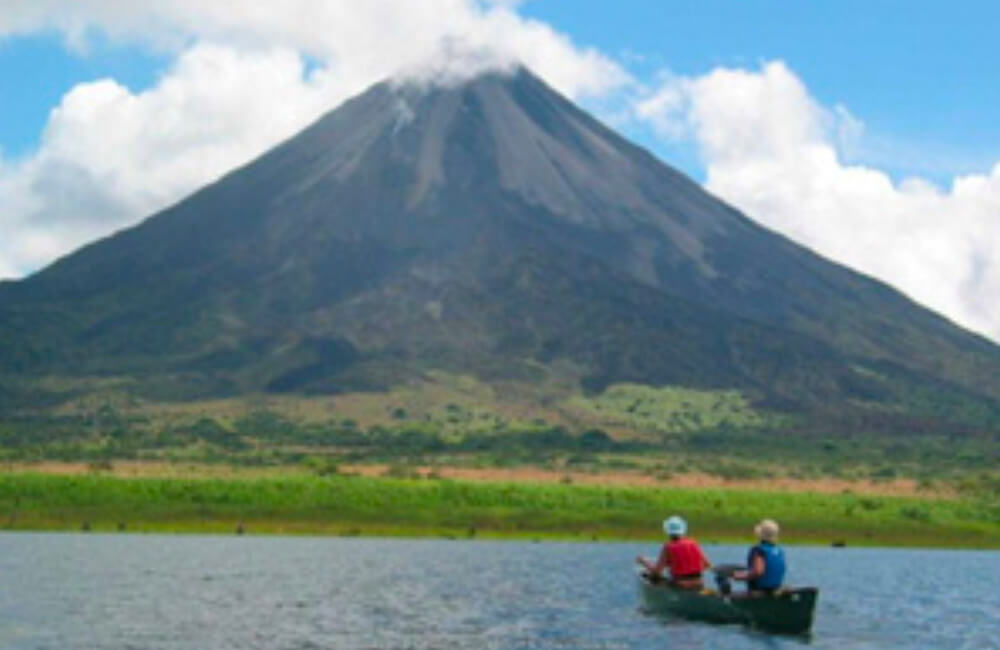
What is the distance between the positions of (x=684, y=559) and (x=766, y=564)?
13.8 feet

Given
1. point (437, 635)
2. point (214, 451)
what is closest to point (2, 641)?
point (437, 635)

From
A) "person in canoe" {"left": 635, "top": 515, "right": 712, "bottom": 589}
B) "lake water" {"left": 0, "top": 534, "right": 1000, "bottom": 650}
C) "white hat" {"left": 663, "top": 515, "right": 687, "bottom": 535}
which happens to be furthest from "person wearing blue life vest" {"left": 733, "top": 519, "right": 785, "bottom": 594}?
"white hat" {"left": 663, "top": 515, "right": 687, "bottom": 535}

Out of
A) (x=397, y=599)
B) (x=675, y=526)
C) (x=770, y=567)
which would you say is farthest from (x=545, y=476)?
(x=770, y=567)

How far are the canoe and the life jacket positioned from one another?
59 centimetres

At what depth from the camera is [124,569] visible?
60.5m

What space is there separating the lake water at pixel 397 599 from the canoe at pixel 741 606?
0.58 meters

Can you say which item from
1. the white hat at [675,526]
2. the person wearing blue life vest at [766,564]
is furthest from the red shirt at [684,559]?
the person wearing blue life vest at [766,564]

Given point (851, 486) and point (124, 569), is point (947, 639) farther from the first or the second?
point (851, 486)

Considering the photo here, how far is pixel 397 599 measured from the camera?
5044cm

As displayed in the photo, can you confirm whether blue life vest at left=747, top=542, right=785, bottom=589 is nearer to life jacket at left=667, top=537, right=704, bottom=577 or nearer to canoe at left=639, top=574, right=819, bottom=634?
canoe at left=639, top=574, right=819, bottom=634

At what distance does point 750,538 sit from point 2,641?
65291 mm

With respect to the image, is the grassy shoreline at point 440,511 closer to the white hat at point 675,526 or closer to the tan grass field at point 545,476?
the tan grass field at point 545,476

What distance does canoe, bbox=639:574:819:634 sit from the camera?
4322 centimetres

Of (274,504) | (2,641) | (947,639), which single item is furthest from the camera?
(274,504)
